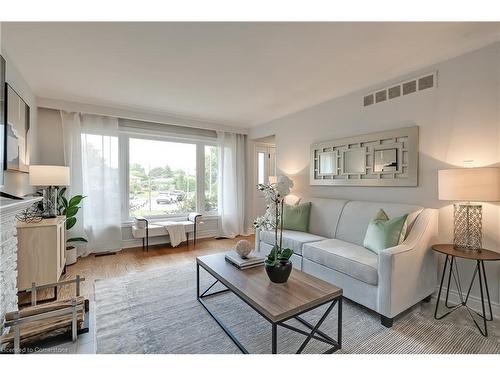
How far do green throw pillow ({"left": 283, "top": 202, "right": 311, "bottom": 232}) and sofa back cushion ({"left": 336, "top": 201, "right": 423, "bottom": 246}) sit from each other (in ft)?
1.61

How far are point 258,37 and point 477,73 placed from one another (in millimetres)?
2007

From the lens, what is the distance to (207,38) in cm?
201

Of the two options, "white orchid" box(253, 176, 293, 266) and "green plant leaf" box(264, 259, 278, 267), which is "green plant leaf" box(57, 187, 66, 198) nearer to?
"white orchid" box(253, 176, 293, 266)

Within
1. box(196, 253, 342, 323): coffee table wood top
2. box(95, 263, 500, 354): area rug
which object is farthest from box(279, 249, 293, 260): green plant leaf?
box(95, 263, 500, 354): area rug

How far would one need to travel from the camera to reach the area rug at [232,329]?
163cm

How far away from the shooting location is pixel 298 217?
134 inches

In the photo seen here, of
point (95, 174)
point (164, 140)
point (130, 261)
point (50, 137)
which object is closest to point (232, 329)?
point (130, 261)

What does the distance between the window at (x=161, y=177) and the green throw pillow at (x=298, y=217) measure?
7.47ft

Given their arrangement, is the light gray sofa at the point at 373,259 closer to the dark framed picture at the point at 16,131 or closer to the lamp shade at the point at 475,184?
the lamp shade at the point at 475,184

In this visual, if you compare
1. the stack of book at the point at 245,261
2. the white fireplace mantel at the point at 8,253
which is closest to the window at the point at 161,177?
the white fireplace mantel at the point at 8,253

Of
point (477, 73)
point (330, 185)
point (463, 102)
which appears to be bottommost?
point (330, 185)

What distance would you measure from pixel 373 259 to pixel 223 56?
238 centimetres
